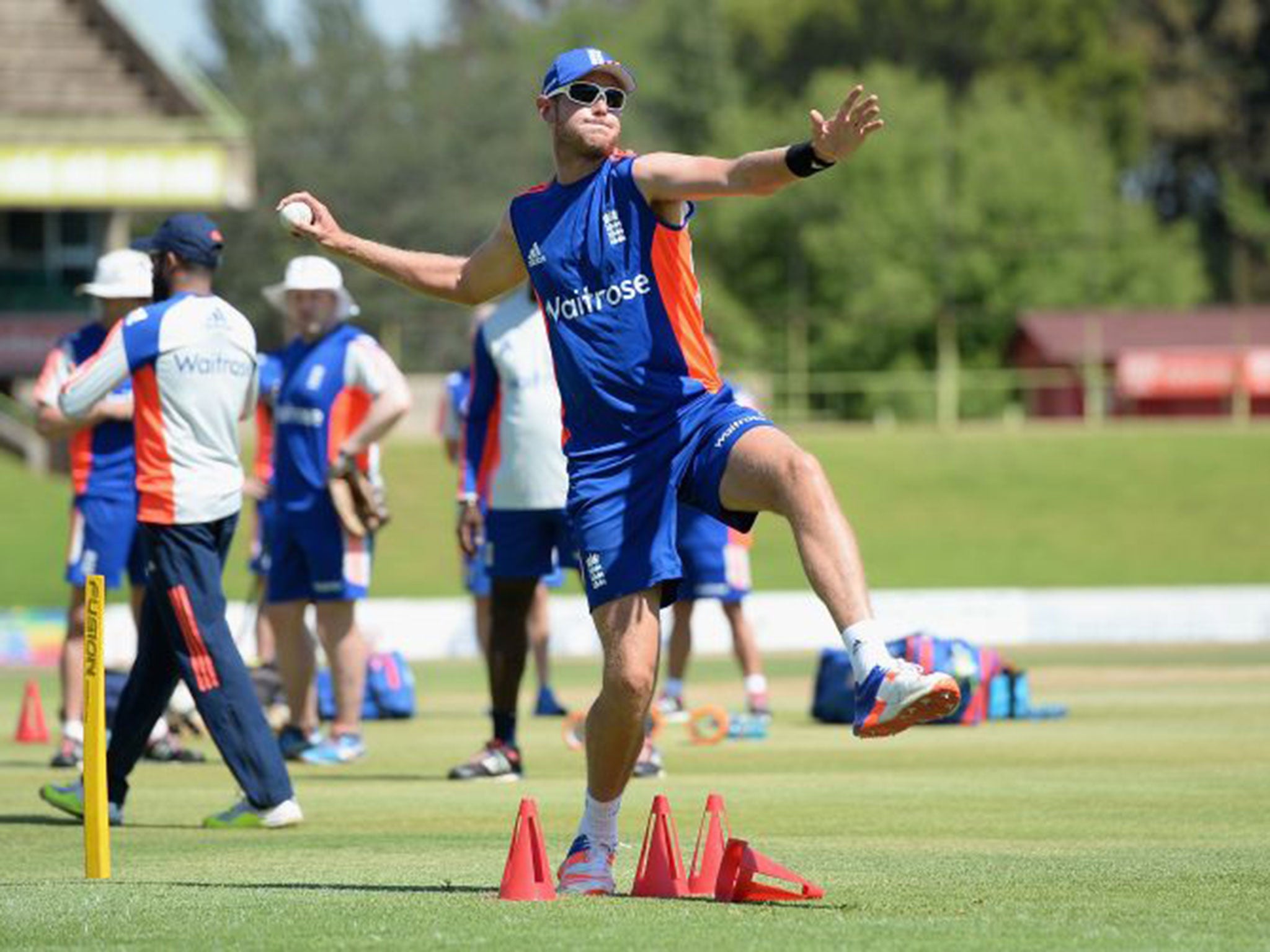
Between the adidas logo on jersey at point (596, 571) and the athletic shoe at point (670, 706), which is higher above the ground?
the adidas logo on jersey at point (596, 571)

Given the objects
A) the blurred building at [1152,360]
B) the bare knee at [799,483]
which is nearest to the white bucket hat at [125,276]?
the bare knee at [799,483]

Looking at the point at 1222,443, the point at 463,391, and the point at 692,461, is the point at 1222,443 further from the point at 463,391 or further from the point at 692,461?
the point at 692,461

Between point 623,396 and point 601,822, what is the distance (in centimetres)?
126

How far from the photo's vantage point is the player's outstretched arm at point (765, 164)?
7078mm

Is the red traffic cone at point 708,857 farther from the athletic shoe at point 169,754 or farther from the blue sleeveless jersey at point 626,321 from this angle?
the athletic shoe at point 169,754

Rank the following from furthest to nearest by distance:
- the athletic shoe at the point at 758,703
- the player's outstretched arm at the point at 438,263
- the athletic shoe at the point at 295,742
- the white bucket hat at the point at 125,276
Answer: the athletic shoe at the point at 758,703, the athletic shoe at the point at 295,742, the white bucket hat at the point at 125,276, the player's outstretched arm at the point at 438,263

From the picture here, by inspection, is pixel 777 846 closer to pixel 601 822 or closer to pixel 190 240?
pixel 601 822

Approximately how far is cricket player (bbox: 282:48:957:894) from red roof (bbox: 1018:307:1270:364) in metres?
54.2

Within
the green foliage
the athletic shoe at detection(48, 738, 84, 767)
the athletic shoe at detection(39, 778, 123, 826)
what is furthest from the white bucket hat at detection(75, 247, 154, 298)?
the green foliage

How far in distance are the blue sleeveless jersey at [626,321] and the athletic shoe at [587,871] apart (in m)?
1.16

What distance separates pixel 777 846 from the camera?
29.6 feet

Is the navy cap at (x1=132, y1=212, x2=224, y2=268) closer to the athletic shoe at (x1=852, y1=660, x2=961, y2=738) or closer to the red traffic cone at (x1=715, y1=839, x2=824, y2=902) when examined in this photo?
the red traffic cone at (x1=715, y1=839, x2=824, y2=902)

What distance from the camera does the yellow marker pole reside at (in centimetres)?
811

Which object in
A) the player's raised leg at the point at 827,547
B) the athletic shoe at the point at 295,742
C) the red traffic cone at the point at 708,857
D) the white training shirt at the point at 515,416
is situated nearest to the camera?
the player's raised leg at the point at 827,547
